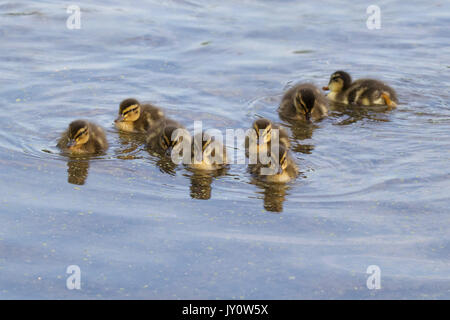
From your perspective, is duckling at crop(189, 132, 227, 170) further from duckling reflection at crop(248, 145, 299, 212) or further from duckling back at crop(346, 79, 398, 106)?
duckling back at crop(346, 79, 398, 106)

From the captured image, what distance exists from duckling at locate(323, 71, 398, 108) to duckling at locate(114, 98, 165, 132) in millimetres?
1768

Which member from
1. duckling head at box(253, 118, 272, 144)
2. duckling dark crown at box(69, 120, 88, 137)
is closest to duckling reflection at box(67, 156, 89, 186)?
duckling dark crown at box(69, 120, 88, 137)

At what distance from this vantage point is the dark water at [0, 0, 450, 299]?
3779mm

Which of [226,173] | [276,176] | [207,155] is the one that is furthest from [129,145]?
[276,176]

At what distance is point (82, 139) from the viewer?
5.43m

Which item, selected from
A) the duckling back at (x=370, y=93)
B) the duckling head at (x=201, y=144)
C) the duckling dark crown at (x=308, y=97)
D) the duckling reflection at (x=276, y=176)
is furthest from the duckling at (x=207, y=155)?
the duckling back at (x=370, y=93)

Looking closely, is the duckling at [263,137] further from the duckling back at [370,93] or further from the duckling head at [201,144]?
the duckling back at [370,93]

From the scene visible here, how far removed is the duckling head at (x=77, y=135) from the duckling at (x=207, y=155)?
30.3 inches

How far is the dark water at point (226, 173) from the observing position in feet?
12.4

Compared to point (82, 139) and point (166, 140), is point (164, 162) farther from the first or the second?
point (82, 139)

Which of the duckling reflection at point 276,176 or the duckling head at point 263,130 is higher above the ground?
the duckling head at point 263,130

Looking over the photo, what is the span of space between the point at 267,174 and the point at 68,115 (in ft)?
6.88

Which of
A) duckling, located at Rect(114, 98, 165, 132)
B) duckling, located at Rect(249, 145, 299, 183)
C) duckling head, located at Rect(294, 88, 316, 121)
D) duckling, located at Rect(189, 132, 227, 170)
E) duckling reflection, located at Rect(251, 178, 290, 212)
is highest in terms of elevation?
duckling head, located at Rect(294, 88, 316, 121)

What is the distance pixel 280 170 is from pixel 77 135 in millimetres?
1472
